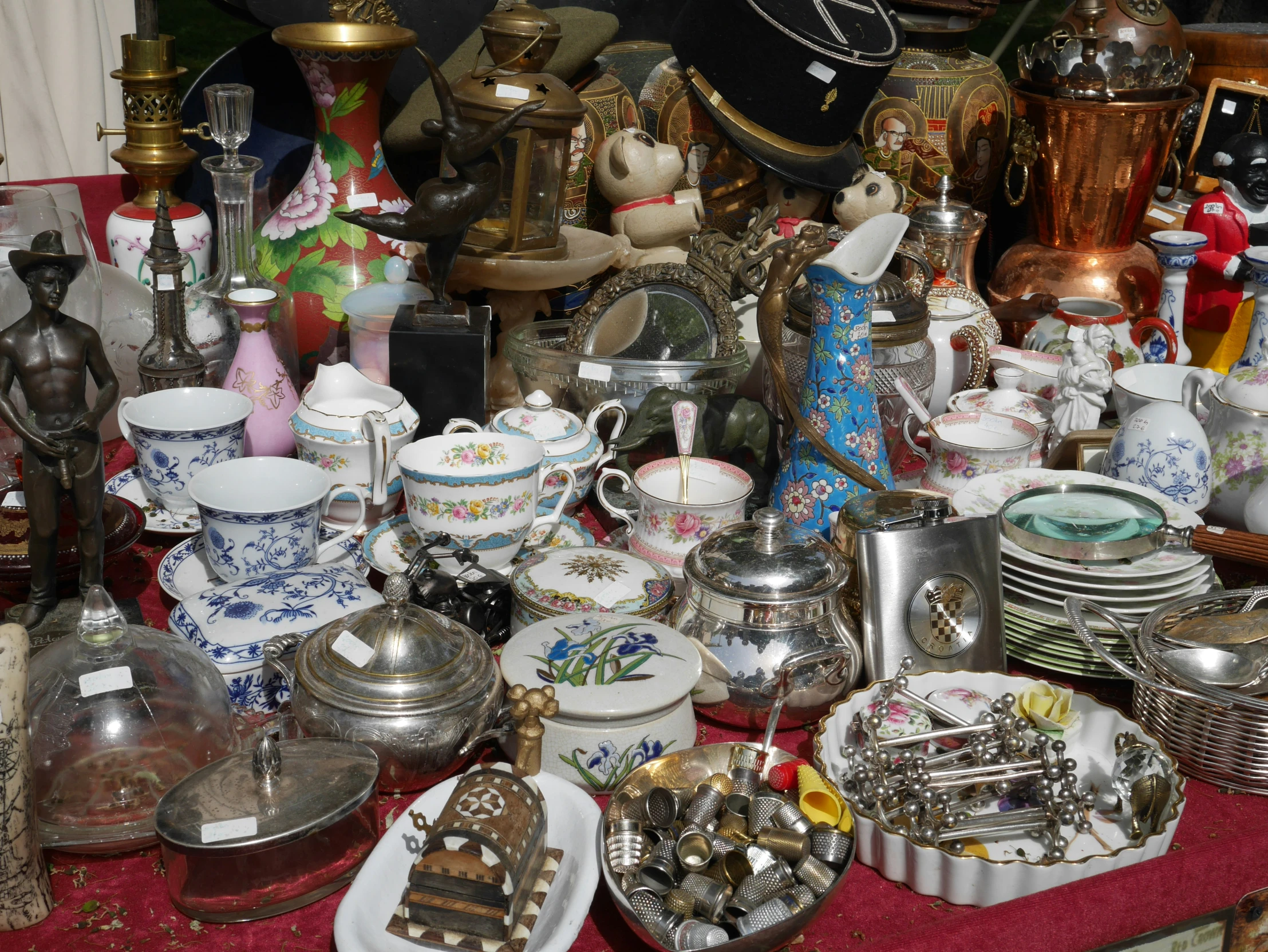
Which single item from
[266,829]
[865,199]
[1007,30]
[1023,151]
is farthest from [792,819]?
[1007,30]

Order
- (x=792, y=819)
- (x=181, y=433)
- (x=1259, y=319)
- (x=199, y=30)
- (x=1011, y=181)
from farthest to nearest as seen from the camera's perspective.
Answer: (x=199, y=30) < (x=1011, y=181) < (x=1259, y=319) < (x=181, y=433) < (x=792, y=819)

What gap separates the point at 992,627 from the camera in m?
1.34

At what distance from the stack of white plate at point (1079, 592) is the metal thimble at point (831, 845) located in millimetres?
462

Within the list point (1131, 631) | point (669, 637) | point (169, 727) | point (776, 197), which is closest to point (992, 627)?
point (1131, 631)

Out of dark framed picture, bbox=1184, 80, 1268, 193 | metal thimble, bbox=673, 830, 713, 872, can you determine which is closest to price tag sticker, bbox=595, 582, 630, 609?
metal thimble, bbox=673, 830, 713, 872

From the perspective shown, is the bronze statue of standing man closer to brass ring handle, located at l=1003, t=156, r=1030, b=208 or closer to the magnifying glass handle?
the magnifying glass handle

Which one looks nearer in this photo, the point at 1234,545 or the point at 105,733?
the point at 105,733

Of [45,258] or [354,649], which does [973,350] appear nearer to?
[354,649]

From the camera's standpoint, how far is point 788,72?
2.20 metres

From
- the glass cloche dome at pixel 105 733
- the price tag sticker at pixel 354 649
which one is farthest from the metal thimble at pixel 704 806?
the glass cloche dome at pixel 105 733

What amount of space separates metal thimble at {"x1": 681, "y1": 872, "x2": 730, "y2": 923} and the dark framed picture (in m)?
2.48

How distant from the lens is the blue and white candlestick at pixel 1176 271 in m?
2.13

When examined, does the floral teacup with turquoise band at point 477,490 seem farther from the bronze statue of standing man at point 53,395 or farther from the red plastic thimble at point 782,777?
the red plastic thimble at point 782,777

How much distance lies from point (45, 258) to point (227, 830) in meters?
0.62
